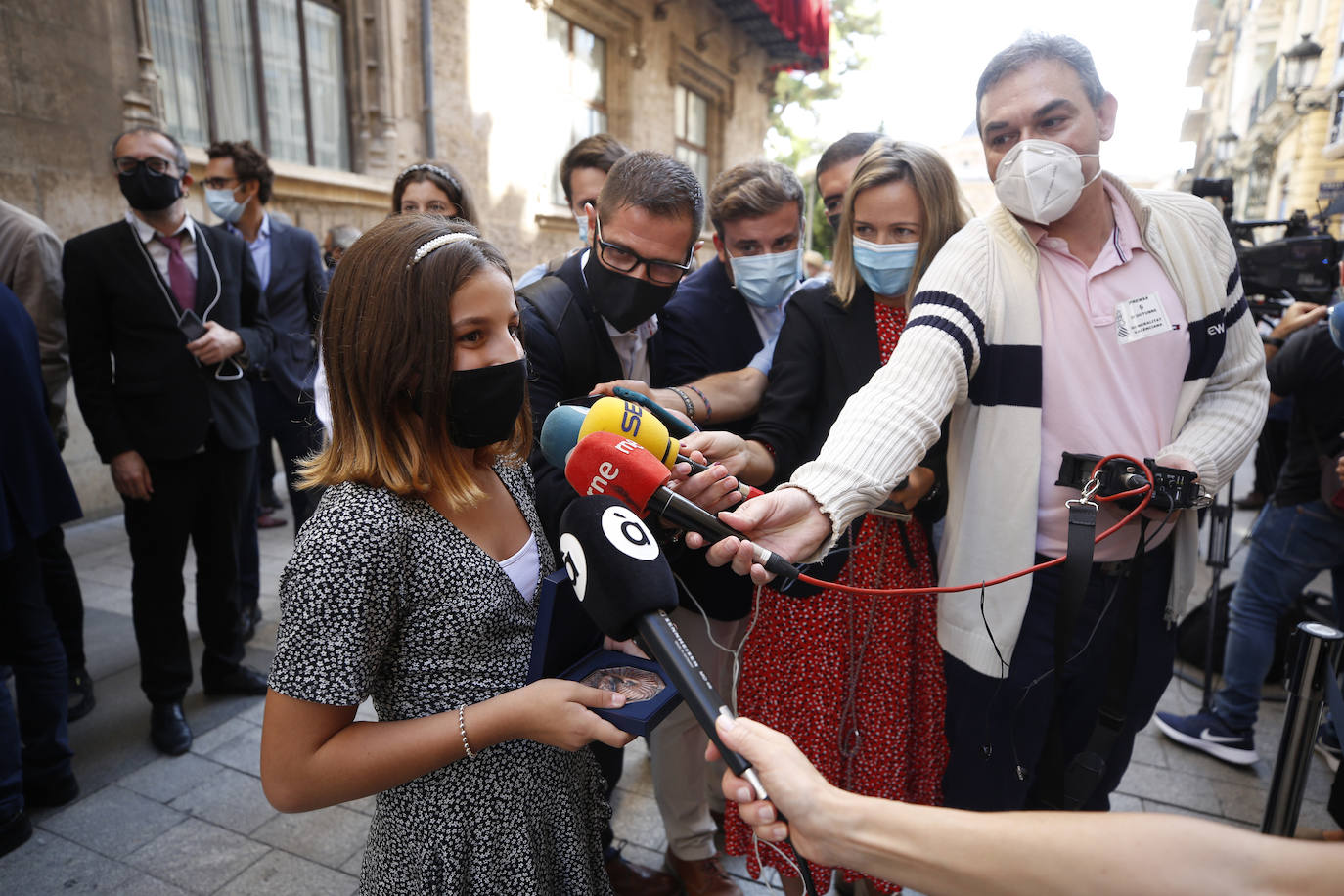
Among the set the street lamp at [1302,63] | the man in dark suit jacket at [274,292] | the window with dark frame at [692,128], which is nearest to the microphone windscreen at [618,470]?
→ the man in dark suit jacket at [274,292]

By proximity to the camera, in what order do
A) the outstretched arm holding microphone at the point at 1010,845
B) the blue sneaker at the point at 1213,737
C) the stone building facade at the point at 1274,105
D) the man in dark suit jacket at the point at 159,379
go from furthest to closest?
the stone building facade at the point at 1274,105, the blue sneaker at the point at 1213,737, the man in dark suit jacket at the point at 159,379, the outstretched arm holding microphone at the point at 1010,845

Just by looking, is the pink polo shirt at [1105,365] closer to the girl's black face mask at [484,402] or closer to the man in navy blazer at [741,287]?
the man in navy blazer at [741,287]

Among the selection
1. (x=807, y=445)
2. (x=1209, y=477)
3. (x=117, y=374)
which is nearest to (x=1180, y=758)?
(x=1209, y=477)

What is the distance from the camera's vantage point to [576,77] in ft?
31.3

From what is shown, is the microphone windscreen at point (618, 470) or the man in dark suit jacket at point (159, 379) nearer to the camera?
the microphone windscreen at point (618, 470)

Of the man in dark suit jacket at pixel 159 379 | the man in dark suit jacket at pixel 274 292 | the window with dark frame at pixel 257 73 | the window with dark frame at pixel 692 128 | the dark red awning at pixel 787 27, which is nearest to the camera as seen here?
the man in dark suit jacket at pixel 159 379

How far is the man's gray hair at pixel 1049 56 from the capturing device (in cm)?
168

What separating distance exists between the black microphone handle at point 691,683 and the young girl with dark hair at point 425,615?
30 cm

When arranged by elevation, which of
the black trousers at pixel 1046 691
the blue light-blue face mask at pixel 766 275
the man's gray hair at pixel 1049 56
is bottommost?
the black trousers at pixel 1046 691

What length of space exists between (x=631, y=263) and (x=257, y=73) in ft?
18.7

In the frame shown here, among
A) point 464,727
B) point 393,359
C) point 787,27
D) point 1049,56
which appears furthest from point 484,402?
point 787,27

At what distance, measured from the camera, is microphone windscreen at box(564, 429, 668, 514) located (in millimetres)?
1229

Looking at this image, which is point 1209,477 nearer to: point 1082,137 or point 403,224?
point 1082,137

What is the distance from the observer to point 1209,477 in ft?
5.31
